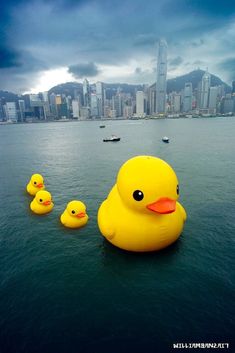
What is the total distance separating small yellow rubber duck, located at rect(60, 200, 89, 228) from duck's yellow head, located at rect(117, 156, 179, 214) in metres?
6.29

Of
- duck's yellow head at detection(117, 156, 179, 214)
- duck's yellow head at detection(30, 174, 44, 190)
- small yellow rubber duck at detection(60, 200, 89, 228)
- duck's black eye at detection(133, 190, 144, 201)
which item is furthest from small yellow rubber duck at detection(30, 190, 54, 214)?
duck's black eye at detection(133, 190, 144, 201)

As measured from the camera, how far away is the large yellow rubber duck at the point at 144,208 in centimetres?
1379

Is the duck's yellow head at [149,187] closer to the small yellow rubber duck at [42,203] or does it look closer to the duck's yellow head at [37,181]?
the small yellow rubber duck at [42,203]

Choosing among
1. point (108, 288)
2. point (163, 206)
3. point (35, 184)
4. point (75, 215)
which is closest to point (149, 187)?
point (163, 206)

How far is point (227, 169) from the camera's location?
143 ft

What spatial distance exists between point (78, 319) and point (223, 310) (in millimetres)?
7665

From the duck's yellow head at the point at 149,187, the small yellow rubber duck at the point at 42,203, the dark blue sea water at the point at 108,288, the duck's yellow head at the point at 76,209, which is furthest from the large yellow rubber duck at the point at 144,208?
the small yellow rubber duck at the point at 42,203

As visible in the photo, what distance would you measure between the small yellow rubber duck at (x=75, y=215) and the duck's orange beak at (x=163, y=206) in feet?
25.8

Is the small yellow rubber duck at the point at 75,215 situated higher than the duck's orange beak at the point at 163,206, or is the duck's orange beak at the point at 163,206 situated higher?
the duck's orange beak at the point at 163,206

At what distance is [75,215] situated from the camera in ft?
65.1

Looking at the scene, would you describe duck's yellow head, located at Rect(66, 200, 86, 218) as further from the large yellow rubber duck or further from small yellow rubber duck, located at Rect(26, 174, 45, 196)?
small yellow rubber duck, located at Rect(26, 174, 45, 196)

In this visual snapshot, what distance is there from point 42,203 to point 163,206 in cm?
1436

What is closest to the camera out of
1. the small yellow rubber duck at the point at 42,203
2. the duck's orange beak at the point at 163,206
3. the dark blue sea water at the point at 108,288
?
the dark blue sea water at the point at 108,288

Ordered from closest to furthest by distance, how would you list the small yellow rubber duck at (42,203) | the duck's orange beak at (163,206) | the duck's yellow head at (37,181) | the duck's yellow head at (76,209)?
the duck's orange beak at (163,206) → the duck's yellow head at (76,209) → the small yellow rubber duck at (42,203) → the duck's yellow head at (37,181)
